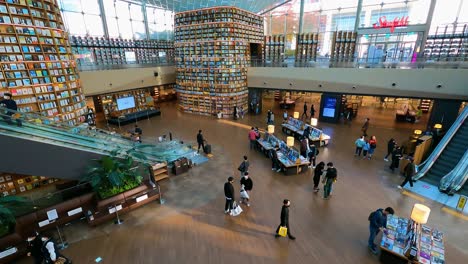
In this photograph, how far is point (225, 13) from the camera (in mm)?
14391

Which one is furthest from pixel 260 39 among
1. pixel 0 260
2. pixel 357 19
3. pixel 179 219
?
pixel 0 260

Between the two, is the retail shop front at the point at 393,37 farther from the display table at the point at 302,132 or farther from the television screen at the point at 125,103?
the television screen at the point at 125,103

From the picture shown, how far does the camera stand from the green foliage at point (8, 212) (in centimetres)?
486

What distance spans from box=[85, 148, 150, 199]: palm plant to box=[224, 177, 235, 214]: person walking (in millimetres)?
2875

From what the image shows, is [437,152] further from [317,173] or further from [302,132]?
[302,132]

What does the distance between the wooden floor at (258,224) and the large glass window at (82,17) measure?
1631 cm

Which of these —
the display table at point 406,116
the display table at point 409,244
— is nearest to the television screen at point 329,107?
the display table at point 406,116

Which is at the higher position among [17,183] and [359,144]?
[359,144]

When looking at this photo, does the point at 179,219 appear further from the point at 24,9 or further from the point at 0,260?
the point at 24,9

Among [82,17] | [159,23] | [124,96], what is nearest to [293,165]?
[124,96]

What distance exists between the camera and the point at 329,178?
6.59 m

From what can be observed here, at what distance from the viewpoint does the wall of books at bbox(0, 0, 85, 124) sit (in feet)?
24.8

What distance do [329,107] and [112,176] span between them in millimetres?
13060

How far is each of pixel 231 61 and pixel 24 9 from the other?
10541 mm
